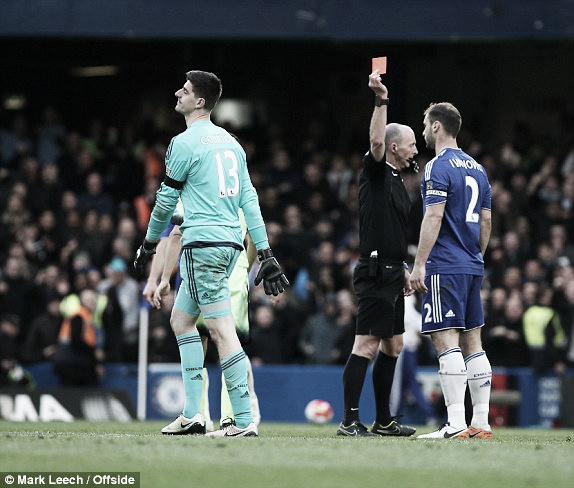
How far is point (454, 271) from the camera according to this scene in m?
9.16

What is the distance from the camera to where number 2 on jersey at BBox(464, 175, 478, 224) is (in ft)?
30.4

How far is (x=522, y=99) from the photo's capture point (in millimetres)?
25250

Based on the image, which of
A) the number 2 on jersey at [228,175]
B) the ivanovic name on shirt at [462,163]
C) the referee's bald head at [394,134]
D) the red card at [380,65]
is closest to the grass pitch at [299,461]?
the number 2 on jersey at [228,175]

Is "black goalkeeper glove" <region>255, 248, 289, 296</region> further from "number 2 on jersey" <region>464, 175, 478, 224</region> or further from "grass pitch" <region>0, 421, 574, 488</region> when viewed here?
"number 2 on jersey" <region>464, 175, 478, 224</region>

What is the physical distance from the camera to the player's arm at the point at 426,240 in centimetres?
898

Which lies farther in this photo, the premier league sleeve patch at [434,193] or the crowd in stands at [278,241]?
the crowd in stands at [278,241]

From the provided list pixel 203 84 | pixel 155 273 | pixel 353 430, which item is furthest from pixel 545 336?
pixel 203 84

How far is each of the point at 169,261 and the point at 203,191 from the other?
929 mm

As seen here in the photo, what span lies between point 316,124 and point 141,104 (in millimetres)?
5302

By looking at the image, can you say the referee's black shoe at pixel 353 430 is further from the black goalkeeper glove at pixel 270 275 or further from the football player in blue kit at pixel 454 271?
the black goalkeeper glove at pixel 270 275

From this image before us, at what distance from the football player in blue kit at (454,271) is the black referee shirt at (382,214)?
0.76 feet

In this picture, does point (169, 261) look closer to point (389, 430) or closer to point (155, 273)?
point (155, 273)

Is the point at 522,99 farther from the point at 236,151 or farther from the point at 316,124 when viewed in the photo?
the point at 236,151

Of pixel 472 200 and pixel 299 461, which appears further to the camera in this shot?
pixel 472 200
